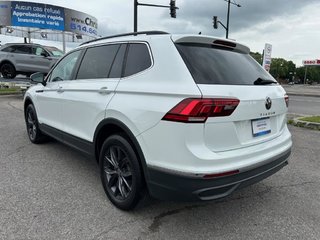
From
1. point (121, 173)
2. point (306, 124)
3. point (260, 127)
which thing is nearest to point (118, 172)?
point (121, 173)

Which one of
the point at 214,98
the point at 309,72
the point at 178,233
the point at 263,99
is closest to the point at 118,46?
the point at 214,98

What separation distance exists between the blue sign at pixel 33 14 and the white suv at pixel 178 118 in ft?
90.2

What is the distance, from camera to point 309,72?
398ft

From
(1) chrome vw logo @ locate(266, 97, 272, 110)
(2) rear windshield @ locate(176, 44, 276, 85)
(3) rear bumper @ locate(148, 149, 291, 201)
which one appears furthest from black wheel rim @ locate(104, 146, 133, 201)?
(1) chrome vw logo @ locate(266, 97, 272, 110)

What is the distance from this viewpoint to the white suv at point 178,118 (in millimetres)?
2506

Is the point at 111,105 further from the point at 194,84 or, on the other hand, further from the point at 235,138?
the point at 235,138

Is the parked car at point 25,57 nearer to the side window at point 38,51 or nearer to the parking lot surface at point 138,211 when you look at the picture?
the side window at point 38,51

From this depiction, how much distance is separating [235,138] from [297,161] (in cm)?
290

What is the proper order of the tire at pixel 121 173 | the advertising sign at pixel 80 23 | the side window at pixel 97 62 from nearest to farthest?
1. the tire at pixel 121 173
2. the side window at pixel 97 62
3. the advertising sign at pixel 80 23

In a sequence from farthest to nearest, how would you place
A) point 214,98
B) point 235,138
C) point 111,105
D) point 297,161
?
point 297,161 < point 111,105 < point 235,138 < point 214,98

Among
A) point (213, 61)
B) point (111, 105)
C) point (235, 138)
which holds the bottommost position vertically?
point (235, 138)

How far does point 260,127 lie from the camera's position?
2959 mm

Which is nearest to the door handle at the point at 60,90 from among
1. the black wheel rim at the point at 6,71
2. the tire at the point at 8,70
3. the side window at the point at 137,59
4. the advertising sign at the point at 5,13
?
the side window at the point at 137,59

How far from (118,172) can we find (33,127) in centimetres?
329
